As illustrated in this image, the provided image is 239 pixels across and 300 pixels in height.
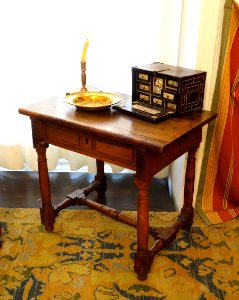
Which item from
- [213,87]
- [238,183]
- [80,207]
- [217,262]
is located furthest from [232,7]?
[80,207]

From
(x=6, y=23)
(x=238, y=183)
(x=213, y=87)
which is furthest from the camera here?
(x=6, y=23)

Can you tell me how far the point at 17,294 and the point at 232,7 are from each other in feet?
5.53

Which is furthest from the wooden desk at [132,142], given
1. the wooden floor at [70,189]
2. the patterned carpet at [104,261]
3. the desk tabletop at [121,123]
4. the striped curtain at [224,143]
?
the wooden floor at [70,189]

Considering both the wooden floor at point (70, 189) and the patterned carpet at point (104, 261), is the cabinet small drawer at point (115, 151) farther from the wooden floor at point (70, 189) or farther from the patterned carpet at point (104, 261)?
the wooden floor at point (70, 189)

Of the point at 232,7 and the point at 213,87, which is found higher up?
the point at 232,7

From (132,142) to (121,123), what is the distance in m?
0.18

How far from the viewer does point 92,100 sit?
74.9 inches

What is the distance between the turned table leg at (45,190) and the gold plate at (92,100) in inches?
10.8

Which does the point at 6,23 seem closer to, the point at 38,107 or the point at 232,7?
the point at 38,107

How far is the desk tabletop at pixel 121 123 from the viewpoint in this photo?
1.53m

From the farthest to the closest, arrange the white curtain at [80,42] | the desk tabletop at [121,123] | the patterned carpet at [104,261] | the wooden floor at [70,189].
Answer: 1. the wooden floor at [70,189]
2. the white curtain at [80,42]
3. the patterned carpet at [104,261]
4. the desk tabletop at [121,123]

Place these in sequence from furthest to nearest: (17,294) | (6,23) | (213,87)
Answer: (6,23)
(213,87)
(17,294)

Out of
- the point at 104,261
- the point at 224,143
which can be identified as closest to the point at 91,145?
the point at 104,261

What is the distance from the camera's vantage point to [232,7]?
187 cm
